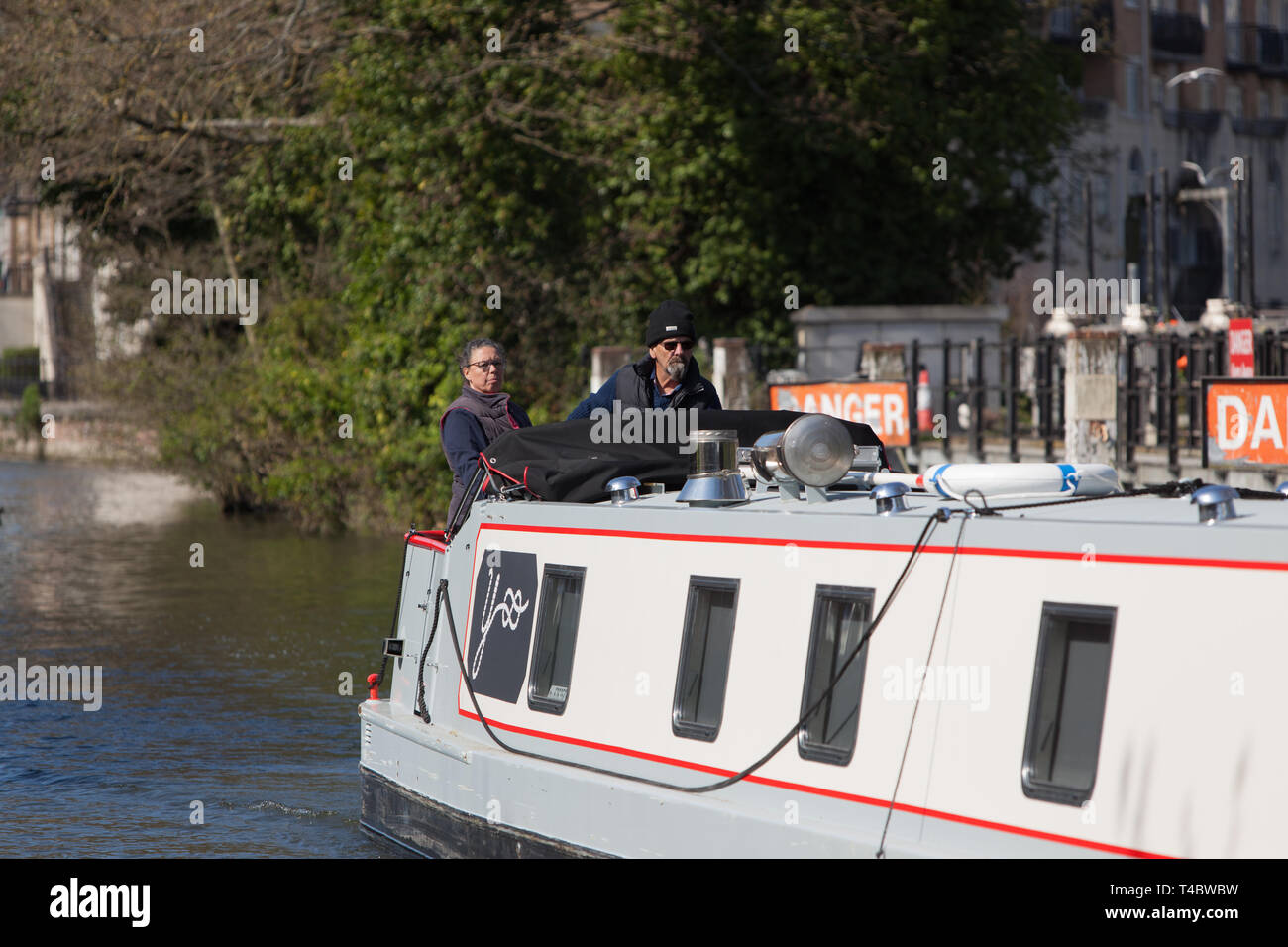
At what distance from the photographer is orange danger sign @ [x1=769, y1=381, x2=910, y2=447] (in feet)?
62.8

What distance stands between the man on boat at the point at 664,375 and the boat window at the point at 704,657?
5.38 ft

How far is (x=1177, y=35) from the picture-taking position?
57156 mm

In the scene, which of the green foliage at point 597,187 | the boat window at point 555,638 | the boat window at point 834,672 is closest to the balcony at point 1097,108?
the green foliage at point 597,187

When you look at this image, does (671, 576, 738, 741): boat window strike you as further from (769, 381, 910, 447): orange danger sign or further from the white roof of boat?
(769, 381, 910, 447): orange danger sign

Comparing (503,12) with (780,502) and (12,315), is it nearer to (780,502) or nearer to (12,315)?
(780,502)

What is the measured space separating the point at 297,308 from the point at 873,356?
1040 centimetres

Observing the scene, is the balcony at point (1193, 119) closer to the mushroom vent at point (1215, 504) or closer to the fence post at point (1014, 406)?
the fence post at point (1014, 406)

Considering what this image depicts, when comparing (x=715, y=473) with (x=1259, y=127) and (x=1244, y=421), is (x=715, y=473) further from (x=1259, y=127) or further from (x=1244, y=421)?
(x=1259, y=127)

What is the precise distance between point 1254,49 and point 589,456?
60.9 meters

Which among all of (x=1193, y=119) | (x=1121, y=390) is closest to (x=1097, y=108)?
(x=1193, y=119)

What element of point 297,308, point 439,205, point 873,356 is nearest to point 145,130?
point 297,308

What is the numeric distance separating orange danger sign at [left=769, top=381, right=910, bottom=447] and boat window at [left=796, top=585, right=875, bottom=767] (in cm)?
1261

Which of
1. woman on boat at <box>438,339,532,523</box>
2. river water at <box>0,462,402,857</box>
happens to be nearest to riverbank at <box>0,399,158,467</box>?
river water at <box>0,462,402,857</box>

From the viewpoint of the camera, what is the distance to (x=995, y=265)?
28.0m
